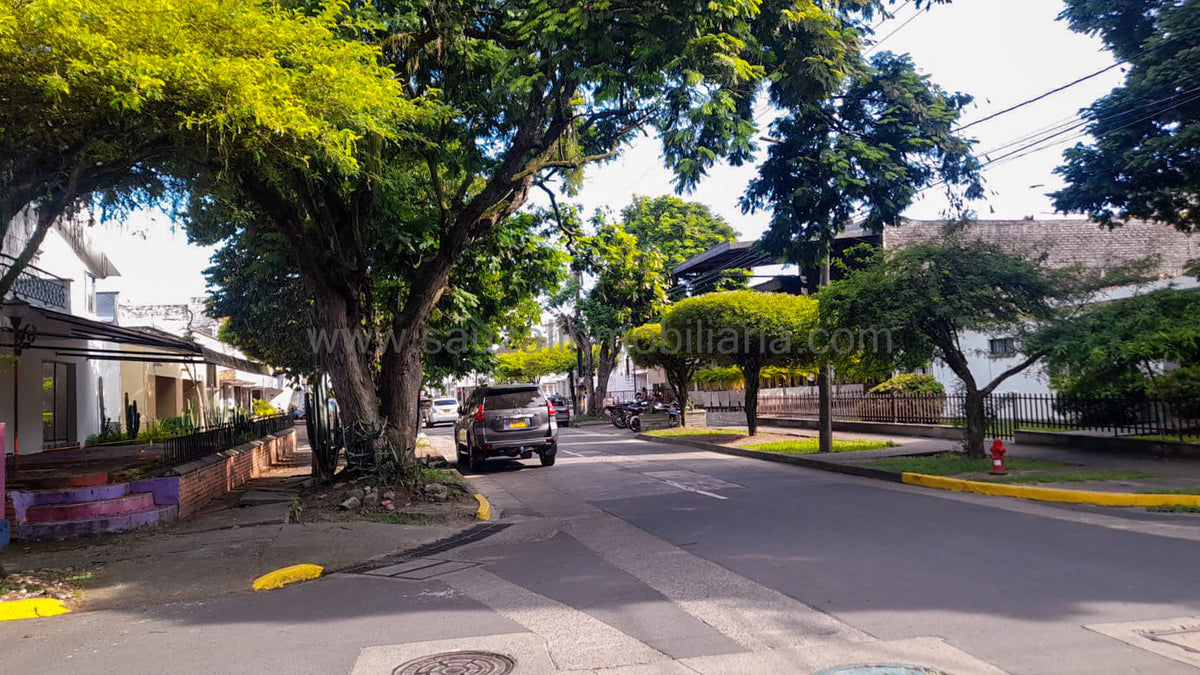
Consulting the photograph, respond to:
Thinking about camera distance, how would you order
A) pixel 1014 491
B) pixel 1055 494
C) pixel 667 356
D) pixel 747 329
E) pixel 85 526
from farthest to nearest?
1. pixel 667 356
2. pixel 747 329
3. pixel 1014 491
4. pixel 1055 494
5. pixel 85 526

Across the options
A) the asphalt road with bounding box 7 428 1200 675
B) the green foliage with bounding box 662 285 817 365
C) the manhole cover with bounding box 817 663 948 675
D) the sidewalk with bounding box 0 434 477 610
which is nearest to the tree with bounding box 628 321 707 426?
the green foliage with bounding box 662 285 817 365

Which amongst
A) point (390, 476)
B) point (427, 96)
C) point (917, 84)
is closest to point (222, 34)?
point (427, 96)

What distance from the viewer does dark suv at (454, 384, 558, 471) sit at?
1809 cm

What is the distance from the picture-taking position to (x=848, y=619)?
19.1ft

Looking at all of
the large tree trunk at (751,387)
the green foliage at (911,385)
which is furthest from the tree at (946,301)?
the green foliage at (911,385)

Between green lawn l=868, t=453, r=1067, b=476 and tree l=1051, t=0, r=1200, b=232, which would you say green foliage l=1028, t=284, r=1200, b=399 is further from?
tree l=1051, t=0, r=1200, b=232

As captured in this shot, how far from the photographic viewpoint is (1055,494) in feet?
37.2

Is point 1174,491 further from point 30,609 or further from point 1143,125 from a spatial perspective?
point 30,609

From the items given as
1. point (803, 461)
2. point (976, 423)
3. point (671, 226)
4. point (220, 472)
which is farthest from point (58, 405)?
point (671, 226)

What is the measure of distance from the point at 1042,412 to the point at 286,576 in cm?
1712

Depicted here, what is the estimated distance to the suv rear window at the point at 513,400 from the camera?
18.3m

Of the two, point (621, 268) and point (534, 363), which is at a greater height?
point (621, 268)

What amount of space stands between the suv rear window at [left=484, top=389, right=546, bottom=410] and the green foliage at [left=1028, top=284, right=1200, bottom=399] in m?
10.3

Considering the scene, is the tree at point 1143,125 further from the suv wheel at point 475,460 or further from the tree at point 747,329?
the suv wheel at point 475,460
